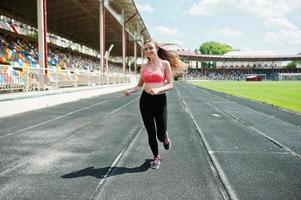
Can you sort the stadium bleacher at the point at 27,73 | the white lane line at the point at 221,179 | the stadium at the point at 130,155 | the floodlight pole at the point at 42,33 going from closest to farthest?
the white lane line at the point at 221,179
the stadium at the point at 130,155
the stadium bleacher at the point at 27,73
the floodlight pole at the point at 42,33

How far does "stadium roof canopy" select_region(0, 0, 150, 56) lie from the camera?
31911mm

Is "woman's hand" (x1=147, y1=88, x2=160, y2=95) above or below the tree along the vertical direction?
below

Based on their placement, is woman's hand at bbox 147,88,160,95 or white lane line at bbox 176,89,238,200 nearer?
white lane line at bbox 176,89,238,200

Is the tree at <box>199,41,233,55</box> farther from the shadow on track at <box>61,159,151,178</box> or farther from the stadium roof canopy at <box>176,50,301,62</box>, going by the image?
the shadow on track at <box>61,159,151,178</box>

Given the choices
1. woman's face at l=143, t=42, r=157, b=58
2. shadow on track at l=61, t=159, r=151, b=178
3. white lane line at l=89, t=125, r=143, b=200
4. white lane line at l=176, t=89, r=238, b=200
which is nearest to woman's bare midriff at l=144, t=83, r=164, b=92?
woman's face at l=143, t=42, r=157, b=58

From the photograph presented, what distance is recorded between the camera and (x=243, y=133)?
24.5ft

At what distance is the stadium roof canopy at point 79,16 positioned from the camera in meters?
31.9

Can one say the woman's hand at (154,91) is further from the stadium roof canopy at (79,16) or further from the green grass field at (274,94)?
the stadium roof canopy at (79,16)

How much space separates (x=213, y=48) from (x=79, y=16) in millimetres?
140918

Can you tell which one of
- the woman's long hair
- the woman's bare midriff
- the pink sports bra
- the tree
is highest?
the tree

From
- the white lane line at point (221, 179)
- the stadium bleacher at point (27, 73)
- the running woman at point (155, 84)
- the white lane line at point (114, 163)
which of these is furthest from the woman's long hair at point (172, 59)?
the stadium bleacher at point (27, 73)

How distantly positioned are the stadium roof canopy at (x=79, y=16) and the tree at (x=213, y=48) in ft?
395

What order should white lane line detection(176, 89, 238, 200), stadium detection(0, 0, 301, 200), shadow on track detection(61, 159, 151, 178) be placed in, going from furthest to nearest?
shadow on track detection(61, 159, 151, 178) < stadium detection(0, 0, 301, 200) < white lane line detection(176, 89, 238, 200)

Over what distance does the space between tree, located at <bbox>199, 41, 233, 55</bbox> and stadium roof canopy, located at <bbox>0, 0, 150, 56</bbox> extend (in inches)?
4742
